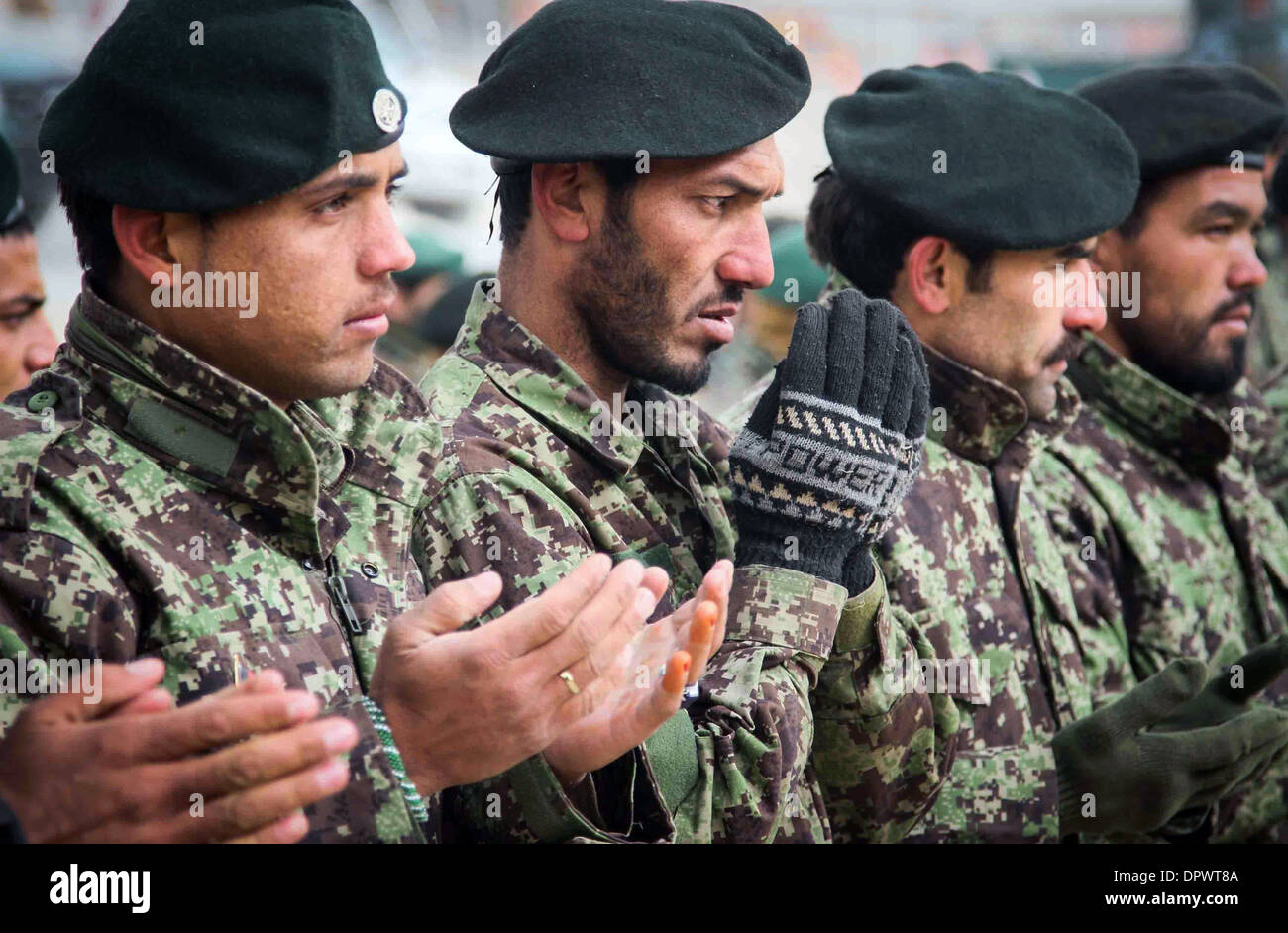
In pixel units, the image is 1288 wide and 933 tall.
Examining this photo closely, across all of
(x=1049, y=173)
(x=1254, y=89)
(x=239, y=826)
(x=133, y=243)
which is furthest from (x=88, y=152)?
(x=1254, y=89)

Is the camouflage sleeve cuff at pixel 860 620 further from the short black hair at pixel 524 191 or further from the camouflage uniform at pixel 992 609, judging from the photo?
the short black hair at pixel 524 191

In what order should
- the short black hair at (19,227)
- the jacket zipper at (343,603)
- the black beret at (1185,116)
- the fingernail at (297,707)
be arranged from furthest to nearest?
the black beret at (1185,116) → the short black hair at (19,227) → the jacket zipper at (343,603) → the fingernail at (297,707)

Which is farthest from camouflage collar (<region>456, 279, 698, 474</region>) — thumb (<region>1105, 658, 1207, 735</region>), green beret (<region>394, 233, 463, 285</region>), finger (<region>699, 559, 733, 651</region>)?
green beret (<region>394, 233, 463, 285</region>)

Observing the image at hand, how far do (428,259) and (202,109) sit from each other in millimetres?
6916

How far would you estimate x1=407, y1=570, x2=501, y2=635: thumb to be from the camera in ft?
7.02

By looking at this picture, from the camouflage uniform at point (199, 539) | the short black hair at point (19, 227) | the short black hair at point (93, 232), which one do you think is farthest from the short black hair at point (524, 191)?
the short black hair at point (19, 227)

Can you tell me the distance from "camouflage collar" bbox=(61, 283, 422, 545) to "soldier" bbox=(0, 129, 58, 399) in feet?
5.80

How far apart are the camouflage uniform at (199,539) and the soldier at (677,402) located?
0.26 metres

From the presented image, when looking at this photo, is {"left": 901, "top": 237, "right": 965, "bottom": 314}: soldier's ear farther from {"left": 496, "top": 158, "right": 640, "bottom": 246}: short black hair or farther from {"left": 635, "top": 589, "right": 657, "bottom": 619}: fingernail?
{"left": 635, "top": 589, "right": 657, "bottom": 619}: fingernail

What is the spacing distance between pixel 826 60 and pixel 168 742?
9.35 metres

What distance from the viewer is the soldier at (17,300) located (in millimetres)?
4188

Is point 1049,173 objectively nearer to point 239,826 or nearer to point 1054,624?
point 1054,624

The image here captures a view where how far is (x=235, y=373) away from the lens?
266cm

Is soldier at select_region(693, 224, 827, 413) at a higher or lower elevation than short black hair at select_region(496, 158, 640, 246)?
higher
